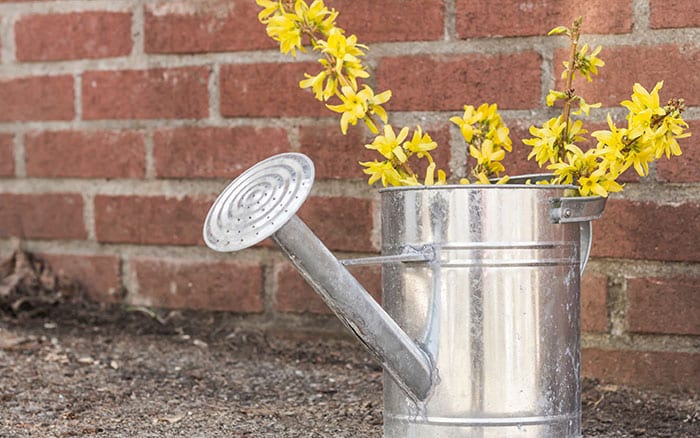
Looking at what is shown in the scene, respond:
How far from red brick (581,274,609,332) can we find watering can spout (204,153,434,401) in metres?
0.40

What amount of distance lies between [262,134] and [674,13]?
0.58 m

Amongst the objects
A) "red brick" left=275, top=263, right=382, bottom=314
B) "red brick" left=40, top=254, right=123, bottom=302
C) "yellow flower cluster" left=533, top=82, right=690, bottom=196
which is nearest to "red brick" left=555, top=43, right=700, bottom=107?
"yellow flower cluster" left=533, top=82, right=690, bottom=196

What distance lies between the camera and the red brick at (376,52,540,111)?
1.30 meters

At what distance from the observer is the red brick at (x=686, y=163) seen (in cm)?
123

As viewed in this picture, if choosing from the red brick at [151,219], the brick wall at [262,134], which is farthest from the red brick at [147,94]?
the red brick at [151,219]

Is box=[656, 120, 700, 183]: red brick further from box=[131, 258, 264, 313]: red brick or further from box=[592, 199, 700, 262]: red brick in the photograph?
box=[131, 258, 264, 313]: red brick

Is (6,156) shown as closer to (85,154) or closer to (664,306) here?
(85,154)

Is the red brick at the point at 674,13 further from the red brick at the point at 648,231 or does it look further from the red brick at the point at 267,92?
the red brick at the point at 267,92

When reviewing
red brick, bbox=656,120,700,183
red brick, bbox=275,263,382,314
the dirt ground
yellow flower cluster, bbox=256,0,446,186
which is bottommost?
the dirt ground

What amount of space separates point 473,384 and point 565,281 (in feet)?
0.45

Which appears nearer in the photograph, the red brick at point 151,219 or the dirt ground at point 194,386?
the dirt ground at point 194,386

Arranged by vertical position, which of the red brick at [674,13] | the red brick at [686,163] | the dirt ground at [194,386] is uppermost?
the red brick at [674,13]

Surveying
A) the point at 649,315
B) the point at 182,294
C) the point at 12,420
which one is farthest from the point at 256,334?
the point at 649,315

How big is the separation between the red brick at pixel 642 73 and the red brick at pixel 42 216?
2.58ft
